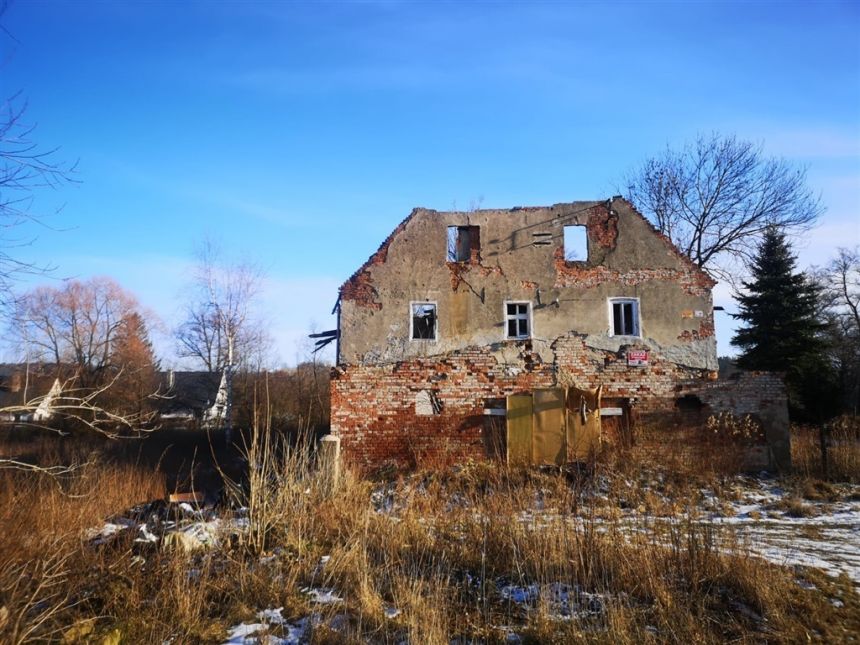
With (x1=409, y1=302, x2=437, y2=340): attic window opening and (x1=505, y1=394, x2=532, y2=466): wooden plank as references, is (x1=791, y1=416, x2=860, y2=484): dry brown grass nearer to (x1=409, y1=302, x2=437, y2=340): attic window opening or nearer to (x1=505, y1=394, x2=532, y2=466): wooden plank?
(x1=505, y1=394, x2=532, y2=466): wooden plank

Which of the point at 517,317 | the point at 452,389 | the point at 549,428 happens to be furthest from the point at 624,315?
the point at 452,389

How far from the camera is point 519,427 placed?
14.1 m

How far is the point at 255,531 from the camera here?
Result: 6723 mm

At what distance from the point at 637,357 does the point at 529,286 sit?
3.26 m

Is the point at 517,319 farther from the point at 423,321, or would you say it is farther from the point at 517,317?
the point at 423,321

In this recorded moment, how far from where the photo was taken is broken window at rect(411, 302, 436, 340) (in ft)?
49.4

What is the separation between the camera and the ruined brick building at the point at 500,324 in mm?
14281

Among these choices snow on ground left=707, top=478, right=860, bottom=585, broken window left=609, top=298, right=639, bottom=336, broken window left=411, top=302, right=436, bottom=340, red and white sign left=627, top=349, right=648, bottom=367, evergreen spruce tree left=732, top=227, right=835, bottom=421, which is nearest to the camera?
snow on ground left=707, top=478, right=860, bottom=585

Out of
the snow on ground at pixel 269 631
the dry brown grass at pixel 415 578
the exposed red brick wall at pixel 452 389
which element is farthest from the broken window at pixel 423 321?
the snow on ground at pixel 269 631

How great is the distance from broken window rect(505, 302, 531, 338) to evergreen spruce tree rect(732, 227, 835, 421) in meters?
13.0

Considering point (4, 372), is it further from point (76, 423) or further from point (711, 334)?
point (711, 334)

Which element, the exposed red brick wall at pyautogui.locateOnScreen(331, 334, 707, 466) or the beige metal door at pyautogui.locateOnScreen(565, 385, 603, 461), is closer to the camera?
the beige metal door at pyautogui.locateOnScreen(565, 385, 603, 461)

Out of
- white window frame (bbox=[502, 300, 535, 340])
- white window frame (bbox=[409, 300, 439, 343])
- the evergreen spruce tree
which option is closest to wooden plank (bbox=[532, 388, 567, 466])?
white window frame (bbox=[502, 300, 535, 340])

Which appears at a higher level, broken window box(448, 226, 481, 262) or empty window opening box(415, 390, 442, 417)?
broken window box(448, 226, 481, 262)
